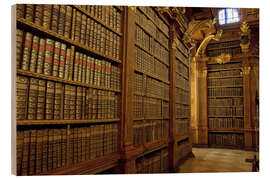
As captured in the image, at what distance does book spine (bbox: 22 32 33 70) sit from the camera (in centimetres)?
132

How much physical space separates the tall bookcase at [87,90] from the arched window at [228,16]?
39.8 inches

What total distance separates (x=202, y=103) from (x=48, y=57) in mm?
4517

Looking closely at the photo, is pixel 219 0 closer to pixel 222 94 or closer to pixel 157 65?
pixel 157 65

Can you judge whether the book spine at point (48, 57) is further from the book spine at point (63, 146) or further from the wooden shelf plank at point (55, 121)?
the book spine at point (63, 146)

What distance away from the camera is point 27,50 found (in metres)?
1.35

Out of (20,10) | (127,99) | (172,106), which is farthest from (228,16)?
(20,10)

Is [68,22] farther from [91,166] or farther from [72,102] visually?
[91,166]

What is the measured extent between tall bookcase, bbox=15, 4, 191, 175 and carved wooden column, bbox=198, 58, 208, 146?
87.7 inches

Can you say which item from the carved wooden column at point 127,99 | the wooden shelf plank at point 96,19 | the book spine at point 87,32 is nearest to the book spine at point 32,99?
the book spine at point 87,32

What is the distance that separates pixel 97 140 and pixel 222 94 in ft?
12.6

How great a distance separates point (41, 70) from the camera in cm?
140

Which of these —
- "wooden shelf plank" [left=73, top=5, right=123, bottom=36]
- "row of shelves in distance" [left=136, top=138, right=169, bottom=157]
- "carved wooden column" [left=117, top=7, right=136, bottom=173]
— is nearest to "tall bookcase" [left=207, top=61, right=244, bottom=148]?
"row of shelves in distance" [left=136, top=138, right=169, bottom=157]

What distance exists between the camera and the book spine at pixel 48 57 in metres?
1.42

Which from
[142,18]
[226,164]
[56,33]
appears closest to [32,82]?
[56,33]
